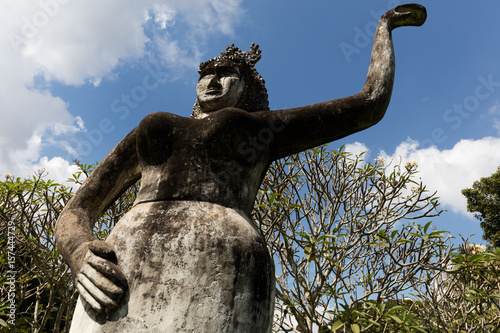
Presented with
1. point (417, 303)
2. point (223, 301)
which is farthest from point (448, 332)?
point (223, 301)

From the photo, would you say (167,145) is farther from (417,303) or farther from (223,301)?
(417,303)

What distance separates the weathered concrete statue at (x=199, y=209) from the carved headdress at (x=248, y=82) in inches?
0.6

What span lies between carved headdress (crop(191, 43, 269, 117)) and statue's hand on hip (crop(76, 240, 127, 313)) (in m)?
1.23

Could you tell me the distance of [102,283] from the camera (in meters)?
1.53

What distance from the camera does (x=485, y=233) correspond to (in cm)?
1500

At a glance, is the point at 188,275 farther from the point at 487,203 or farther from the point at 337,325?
the point at 487,203

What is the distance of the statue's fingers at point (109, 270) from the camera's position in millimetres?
1544

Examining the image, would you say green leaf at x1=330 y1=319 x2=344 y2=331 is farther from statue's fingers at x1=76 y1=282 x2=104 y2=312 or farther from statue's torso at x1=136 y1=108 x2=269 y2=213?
statue's fingers at x1=76 y1=282 x2=104 y2=312

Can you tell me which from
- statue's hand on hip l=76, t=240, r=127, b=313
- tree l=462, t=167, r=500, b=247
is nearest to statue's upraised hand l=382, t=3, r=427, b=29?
statue's hand on hip l=76, t=240, r=127, b=313

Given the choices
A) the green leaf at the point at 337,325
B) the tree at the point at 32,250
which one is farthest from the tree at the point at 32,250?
the green leaf at the point at 337,325

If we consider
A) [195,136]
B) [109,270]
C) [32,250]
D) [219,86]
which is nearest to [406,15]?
[219,86]

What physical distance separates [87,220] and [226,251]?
0.88 metres

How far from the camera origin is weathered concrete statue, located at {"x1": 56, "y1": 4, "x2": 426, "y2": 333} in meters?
1.54

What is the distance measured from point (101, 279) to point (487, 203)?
1729 centimetres
